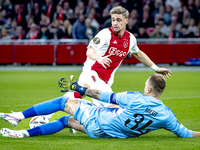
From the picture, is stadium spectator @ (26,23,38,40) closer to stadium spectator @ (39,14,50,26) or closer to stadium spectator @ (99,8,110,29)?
stadium spectator @ (39,14,50,26)

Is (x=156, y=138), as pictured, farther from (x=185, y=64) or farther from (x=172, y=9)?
(x=172, y=9)

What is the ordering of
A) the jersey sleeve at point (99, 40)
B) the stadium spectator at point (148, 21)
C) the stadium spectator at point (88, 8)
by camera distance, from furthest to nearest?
the stadium spectator at point (88, 8), the stadium spectator at point (148, 21), the jersey sleeve at point (99, 40)

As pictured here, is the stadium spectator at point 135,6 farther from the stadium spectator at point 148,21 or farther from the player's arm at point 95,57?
the player's arm at point 95,57

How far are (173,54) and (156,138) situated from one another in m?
13.6

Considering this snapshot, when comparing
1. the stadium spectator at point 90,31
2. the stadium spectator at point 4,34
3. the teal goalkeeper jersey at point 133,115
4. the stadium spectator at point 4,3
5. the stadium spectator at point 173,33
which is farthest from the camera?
the stadium spectator at point 4,3

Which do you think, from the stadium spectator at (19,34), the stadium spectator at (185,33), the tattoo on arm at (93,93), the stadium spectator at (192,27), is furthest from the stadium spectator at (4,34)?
the tattoo on arm at (93,93)

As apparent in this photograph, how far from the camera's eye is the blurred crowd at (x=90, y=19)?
18.2m

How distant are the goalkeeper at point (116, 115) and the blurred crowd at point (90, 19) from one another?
13167 mm

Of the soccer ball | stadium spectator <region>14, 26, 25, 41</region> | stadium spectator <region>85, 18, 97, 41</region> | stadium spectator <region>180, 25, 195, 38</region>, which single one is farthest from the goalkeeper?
stadium spectator <region>14, 26, 25, 41</region>

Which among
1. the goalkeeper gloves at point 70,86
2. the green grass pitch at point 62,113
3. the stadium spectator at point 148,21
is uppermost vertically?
the stadium spectator at point 148,21

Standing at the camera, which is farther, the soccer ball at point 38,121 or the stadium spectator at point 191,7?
the stadium spectator at point 191,7

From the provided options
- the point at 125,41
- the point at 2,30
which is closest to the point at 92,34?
the point at 2,30

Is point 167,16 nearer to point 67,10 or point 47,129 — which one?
point 67,10

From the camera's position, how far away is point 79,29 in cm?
1814
